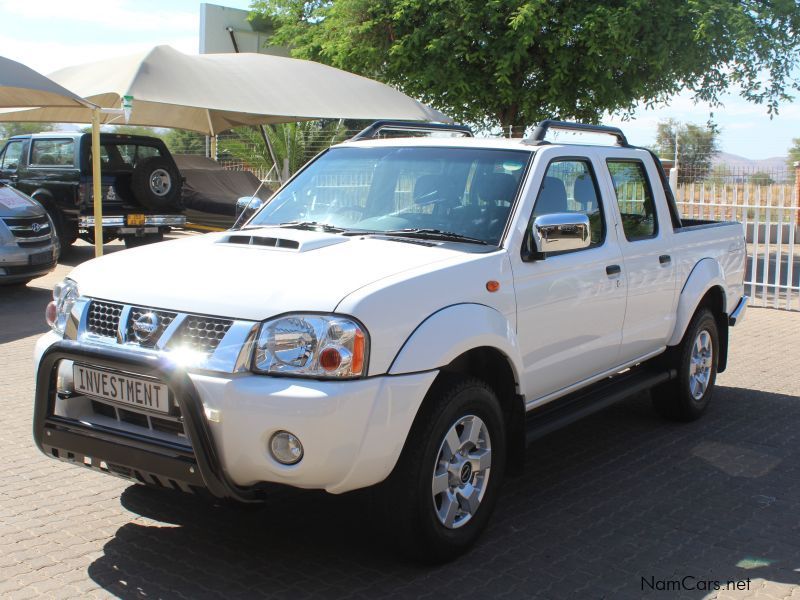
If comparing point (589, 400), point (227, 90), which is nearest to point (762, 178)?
point (227, 90)

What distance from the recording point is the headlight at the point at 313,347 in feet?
11.5

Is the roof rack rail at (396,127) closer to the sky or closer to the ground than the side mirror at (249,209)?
closer to the sky

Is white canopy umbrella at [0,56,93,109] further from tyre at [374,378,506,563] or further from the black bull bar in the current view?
tyre at [374,378,506,563]

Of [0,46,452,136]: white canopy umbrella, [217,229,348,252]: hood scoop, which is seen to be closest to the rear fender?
[217,229,348,252]: hood scoop

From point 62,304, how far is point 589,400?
2891 mm

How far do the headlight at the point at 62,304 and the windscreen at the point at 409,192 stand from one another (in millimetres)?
1297

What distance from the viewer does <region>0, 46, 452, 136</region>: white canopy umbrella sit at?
14.8 metres

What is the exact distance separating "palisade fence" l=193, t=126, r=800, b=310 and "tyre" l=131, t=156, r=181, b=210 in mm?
2368

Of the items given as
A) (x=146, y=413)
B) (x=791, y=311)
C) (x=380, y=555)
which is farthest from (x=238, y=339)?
(x=791, y=311)

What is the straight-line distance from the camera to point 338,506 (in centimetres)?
Result: 468

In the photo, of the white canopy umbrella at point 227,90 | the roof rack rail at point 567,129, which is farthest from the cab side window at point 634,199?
the white canopy umbrella at point 227,90

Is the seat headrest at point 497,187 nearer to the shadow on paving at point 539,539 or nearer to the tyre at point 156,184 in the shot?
the shadow on paving at point 539,539

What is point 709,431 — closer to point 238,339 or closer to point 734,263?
point 734,263

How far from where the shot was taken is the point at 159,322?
3756 millimetres
